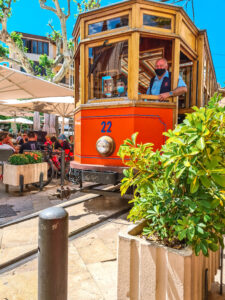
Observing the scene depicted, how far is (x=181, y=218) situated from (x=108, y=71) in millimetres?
3251

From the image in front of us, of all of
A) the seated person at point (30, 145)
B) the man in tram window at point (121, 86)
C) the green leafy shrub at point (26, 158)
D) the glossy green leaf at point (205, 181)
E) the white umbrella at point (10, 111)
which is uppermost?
the white umbrella at point (10, 111)

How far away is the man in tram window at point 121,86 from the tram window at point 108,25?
0.85 m

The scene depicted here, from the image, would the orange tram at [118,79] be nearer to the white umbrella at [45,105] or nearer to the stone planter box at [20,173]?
the stone planter box at [20,173]

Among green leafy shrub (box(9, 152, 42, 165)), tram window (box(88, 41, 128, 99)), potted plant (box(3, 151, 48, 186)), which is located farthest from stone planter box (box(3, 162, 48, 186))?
Result: tram window (box(88, 41, 128, 99))

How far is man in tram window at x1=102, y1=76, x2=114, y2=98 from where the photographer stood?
14.0 feet

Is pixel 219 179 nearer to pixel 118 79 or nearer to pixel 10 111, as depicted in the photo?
pixel 118 79

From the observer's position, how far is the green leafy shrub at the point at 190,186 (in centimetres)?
142

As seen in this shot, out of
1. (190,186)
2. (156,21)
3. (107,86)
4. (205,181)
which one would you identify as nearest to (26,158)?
(107,86)

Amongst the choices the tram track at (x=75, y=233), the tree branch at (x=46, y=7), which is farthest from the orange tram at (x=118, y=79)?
the tree branch at (x=46, y=7)

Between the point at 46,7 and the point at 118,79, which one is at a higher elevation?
the point at 46,7

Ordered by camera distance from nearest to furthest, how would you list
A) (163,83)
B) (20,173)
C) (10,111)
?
(163,83)
(20,173)
(10,111)

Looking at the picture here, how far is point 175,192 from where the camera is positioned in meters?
1.70

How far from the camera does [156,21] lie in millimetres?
3971

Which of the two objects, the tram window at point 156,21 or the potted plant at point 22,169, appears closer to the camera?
the tram window at point 156,21
